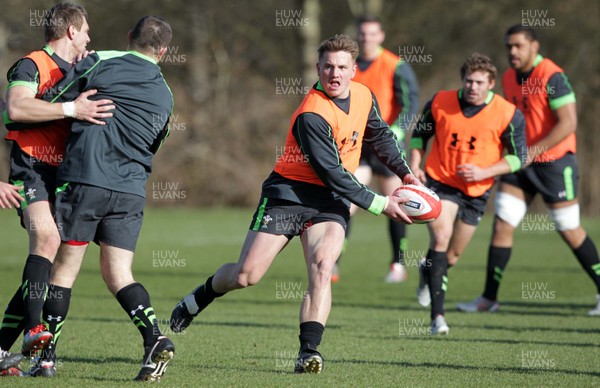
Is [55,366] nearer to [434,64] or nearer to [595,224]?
[595,224]

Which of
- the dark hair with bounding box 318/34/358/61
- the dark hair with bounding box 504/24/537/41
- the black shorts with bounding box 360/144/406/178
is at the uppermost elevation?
the dark hair with bounding box 504/24/537/41

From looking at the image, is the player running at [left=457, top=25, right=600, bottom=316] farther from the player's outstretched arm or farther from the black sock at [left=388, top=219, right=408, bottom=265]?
the player's outstretched arm

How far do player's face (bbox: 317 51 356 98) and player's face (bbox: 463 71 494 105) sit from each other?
2382mm

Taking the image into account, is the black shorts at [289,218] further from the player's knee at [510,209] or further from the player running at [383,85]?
the player running at [383,85]

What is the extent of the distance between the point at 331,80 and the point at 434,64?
2386 centimetres

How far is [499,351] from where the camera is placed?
6879 millimetres

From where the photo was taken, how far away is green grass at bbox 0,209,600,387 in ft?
19.2

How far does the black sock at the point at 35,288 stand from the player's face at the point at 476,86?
162 inches

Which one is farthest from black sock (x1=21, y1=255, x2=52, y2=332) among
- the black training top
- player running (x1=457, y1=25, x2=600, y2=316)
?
player running (x1=457, y1=25, x2=600, y2=316)

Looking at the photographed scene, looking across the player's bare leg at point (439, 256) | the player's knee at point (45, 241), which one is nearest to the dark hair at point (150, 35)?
the player's knee at point (45, 241)

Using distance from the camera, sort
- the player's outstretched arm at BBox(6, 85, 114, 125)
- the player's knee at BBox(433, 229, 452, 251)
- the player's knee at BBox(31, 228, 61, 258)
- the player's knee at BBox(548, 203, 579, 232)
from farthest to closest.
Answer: the player's knee at BBox(548, 203, 579, 232)
the player's knee at BBox(433, 229, 452, 251)
the player's knee at BBox(31, 228, 61, 258)
the player's outstretched arm at BBox(6, 85, 114, 125)

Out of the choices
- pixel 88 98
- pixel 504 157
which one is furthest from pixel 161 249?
pixel 88 98

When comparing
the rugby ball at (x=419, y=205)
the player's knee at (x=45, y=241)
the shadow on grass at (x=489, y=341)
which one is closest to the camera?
the player's knee at (x=45, y=241)

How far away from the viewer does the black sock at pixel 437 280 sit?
7.84 meters
